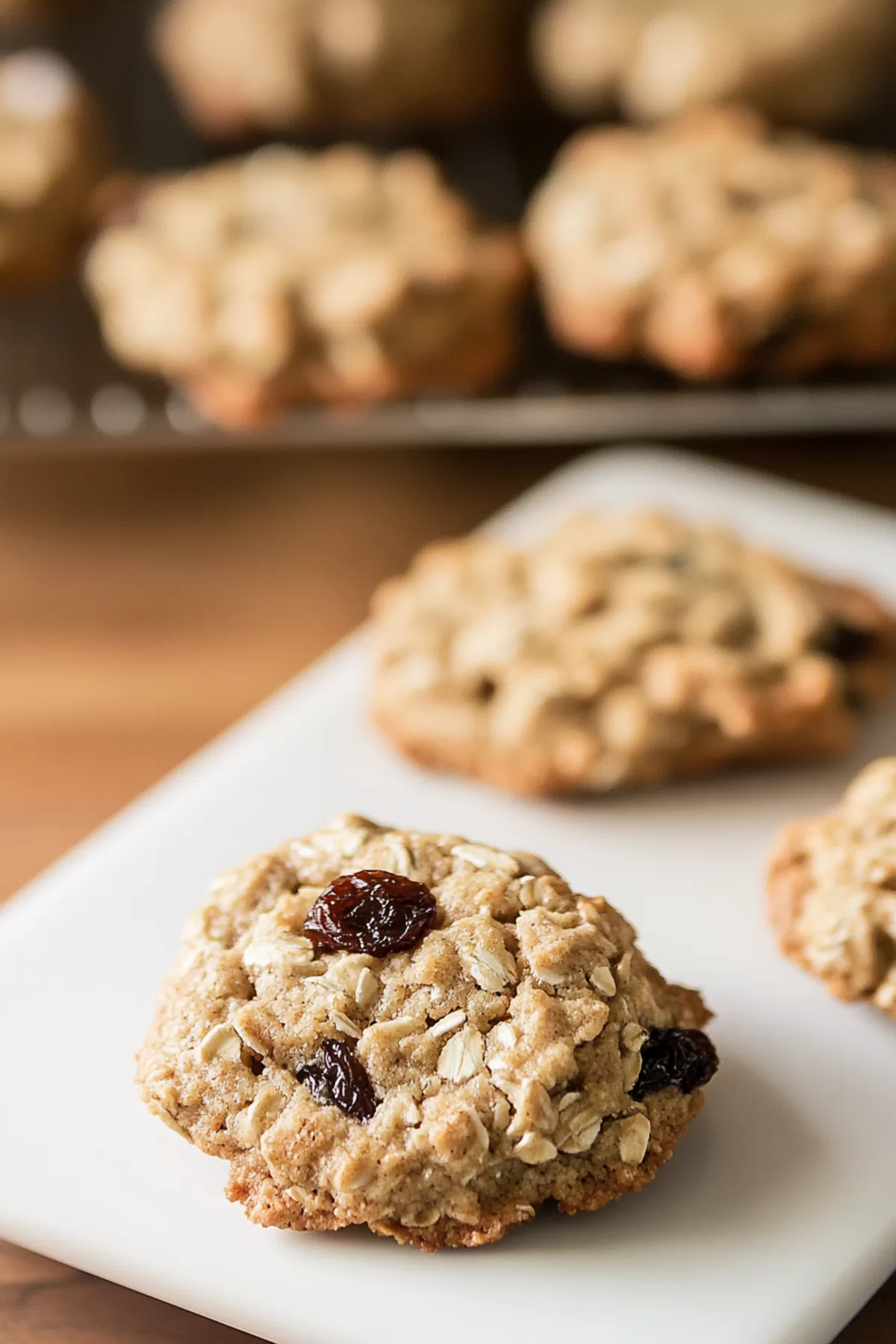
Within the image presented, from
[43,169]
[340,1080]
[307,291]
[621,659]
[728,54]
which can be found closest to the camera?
[340,1080]

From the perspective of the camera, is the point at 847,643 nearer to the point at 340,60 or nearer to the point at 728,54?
the point at 728,54

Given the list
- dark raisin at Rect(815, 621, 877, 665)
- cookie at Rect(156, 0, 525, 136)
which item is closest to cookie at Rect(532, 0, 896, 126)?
cookie at Rect(156, 0, 525, 136)

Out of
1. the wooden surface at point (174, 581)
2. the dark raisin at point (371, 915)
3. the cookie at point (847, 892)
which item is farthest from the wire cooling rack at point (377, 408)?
the dark raisin at point (371, 915)

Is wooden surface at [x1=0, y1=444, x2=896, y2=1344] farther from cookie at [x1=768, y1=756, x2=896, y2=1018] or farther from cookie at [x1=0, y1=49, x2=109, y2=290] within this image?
cookie at [x1=768, y1=756, x2=896, y2=1018]

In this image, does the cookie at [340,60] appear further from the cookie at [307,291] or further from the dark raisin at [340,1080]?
the dark raisin at [340,1080]

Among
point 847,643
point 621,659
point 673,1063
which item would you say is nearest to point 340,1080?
point 673,1063

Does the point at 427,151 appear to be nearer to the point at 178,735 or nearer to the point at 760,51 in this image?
the point at 760,51
